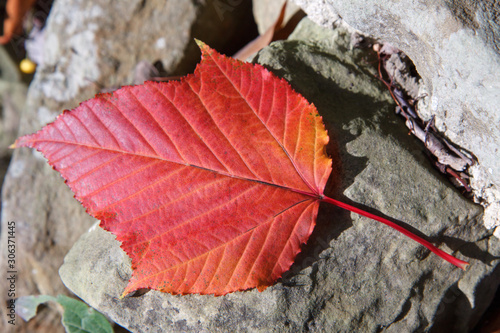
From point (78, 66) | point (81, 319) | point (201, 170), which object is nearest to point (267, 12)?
point (78, 66)

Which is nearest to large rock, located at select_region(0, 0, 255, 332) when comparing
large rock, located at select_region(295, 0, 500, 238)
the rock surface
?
the rock surface

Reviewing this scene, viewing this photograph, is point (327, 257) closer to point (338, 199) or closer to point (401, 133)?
point (338, 199)

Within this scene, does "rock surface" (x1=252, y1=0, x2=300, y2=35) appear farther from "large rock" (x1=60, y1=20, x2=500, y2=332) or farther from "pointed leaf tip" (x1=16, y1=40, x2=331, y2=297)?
"pointed leaf tip" (x1=16, y1=40, x2=331, y2=297)

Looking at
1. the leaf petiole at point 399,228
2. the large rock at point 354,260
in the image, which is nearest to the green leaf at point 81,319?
the large rock at point 354,260

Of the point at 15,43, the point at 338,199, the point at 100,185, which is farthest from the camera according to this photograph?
the point at 15,43

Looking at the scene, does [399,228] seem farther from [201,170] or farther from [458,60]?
[201,170]

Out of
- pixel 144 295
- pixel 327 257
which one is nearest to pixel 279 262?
pixel 327 257

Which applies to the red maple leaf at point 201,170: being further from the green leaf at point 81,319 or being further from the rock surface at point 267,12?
the rock surface at point 267,12
